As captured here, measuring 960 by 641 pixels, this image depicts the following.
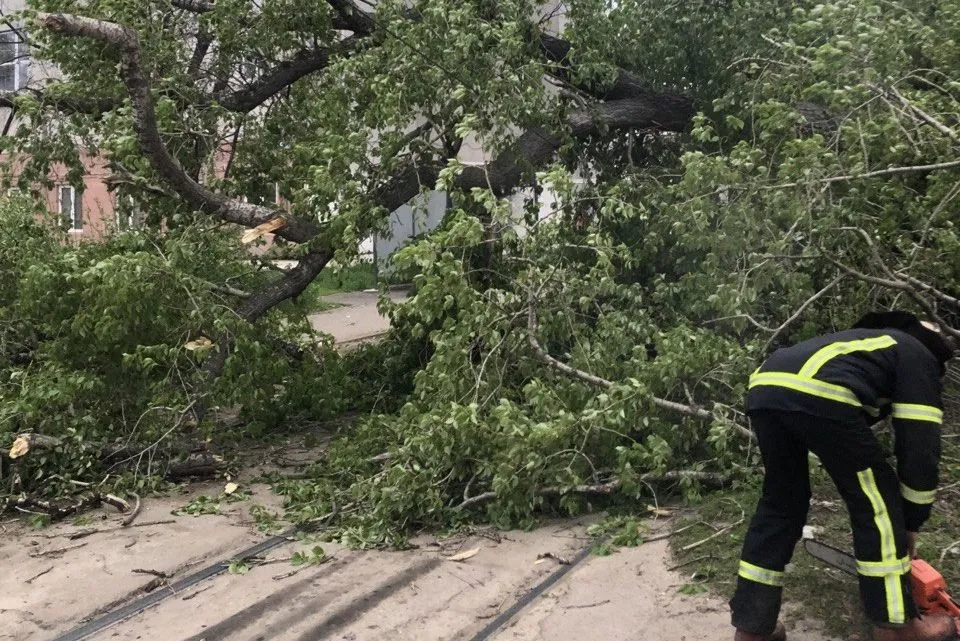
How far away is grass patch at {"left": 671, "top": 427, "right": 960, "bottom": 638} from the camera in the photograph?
3.66 m

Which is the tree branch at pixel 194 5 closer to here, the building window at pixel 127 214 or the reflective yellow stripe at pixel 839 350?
the building window at pixel 127 214

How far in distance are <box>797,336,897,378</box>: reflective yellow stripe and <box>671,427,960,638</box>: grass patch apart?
1027mm

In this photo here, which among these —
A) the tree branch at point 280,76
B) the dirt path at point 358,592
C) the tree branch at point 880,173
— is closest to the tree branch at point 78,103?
the tree branch at point 280,76

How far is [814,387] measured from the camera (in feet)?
10.3

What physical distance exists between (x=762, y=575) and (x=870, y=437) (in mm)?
602

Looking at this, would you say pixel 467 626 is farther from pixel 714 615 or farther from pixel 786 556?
pixel 786 556

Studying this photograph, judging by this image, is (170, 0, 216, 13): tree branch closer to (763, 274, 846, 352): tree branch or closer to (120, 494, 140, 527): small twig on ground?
(120, 494, 140, 527): small twig on ground

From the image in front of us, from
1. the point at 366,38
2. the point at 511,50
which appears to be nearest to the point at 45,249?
the point at 366,38

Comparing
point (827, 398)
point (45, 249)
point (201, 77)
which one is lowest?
point (827, 398)

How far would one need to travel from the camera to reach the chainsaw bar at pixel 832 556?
3.54 metres

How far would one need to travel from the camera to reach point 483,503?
5.23 meters

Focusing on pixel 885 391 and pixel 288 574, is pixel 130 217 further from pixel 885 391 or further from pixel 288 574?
pixel 885 391

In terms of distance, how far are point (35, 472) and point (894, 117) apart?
5.18m

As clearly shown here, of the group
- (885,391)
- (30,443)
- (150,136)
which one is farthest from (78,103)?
(885,391)
